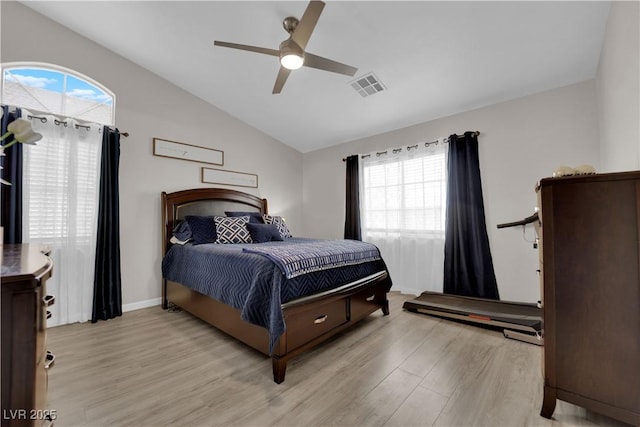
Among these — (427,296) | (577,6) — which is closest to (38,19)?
(577,6)

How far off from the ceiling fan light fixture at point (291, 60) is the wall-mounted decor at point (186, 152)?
2187 millimetres

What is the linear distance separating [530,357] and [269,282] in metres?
2.12

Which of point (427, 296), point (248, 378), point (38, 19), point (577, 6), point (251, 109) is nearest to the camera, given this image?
point (248, 378)

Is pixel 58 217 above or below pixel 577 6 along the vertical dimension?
below

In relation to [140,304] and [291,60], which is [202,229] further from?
[291,60]

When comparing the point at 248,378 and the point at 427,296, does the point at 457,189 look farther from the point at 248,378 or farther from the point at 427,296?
the point at 248,378

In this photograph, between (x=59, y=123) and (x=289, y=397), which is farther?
(x=59, y=123)

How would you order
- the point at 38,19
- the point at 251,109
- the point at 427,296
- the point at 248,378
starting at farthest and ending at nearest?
the point at 251,109 < the point at 427,296 < the point at 38,19 < the point at 248,378

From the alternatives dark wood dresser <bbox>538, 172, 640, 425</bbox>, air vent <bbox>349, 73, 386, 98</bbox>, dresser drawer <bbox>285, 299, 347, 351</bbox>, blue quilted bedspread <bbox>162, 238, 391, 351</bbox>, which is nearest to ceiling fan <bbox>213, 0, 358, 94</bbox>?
air vent <bbox>349, 73, 386, 98</bbox>

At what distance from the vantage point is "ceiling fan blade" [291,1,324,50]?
170cm

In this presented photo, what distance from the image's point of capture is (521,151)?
3086mm

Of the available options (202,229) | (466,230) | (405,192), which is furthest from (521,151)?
(202,229)

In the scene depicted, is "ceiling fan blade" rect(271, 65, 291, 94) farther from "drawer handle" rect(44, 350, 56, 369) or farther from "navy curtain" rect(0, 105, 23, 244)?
"navy curtain" rect(0, 105, 23, 244)

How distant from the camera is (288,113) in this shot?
13.2 ft
